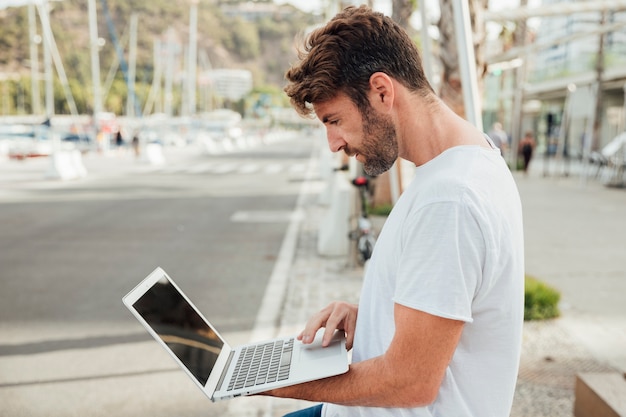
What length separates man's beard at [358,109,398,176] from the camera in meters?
1.41

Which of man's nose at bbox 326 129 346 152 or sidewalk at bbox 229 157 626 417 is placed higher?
man's nose at bbox 326 129 346 152

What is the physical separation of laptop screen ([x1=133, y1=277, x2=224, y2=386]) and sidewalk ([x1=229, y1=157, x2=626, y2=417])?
220 centimetres

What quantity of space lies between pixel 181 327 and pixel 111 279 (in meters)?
5.91

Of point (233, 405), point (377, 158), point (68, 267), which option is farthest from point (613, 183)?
point (377, 158)

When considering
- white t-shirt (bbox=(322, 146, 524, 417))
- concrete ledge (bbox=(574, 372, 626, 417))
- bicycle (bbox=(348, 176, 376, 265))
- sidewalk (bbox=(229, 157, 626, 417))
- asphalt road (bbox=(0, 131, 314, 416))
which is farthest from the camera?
bicycle (bbox=(348, 176, 376, 265))

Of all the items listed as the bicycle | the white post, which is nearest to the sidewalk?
the bicycle

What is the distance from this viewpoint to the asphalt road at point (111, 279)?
13.6ft

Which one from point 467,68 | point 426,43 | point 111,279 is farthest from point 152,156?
point 467,68

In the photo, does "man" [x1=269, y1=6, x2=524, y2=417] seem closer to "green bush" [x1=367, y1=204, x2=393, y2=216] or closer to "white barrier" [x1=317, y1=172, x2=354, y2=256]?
"white barrier" [x1=317, y1=172, x2=354, y2=256]

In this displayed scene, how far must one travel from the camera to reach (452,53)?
6031 millimetres

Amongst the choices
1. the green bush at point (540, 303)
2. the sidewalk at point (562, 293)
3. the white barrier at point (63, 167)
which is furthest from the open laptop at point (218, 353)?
the white barrier at point (63, 167)

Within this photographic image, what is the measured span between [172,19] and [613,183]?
16286cm

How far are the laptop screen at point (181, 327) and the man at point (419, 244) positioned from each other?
0.29 meters

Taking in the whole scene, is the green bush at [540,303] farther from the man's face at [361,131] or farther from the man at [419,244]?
the man's face at [361,131]
